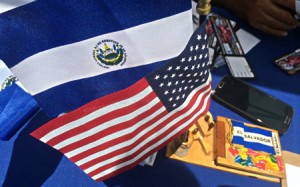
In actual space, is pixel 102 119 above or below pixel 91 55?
below

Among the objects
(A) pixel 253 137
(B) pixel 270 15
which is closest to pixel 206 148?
(A) pixel 253 137

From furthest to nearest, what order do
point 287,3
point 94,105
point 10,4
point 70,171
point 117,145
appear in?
point 287,3, point 70,171, point 117,145, point 94,105, point 10,4

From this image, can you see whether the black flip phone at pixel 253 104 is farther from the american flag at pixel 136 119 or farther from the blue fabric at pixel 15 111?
the blue fabric at pixel 15 111

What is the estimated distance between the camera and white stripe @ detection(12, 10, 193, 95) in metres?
0.63

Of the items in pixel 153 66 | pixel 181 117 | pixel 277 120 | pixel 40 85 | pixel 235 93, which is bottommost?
pixel 277 120

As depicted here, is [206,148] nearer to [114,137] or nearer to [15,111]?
[114,137]

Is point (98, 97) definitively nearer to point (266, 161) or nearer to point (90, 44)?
point (90, 44)

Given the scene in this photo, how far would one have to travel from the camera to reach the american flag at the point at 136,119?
0.68 meters

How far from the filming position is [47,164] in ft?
2.91

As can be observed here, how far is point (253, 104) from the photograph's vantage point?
1.02 m

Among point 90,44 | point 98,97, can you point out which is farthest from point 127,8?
point 98,97

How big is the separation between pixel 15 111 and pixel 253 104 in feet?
2.54

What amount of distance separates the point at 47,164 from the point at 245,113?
664 mm

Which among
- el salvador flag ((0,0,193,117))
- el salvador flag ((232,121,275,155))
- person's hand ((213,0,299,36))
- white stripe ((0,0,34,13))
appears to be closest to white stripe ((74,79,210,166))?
el salvador flag ((0,0,193,117))
